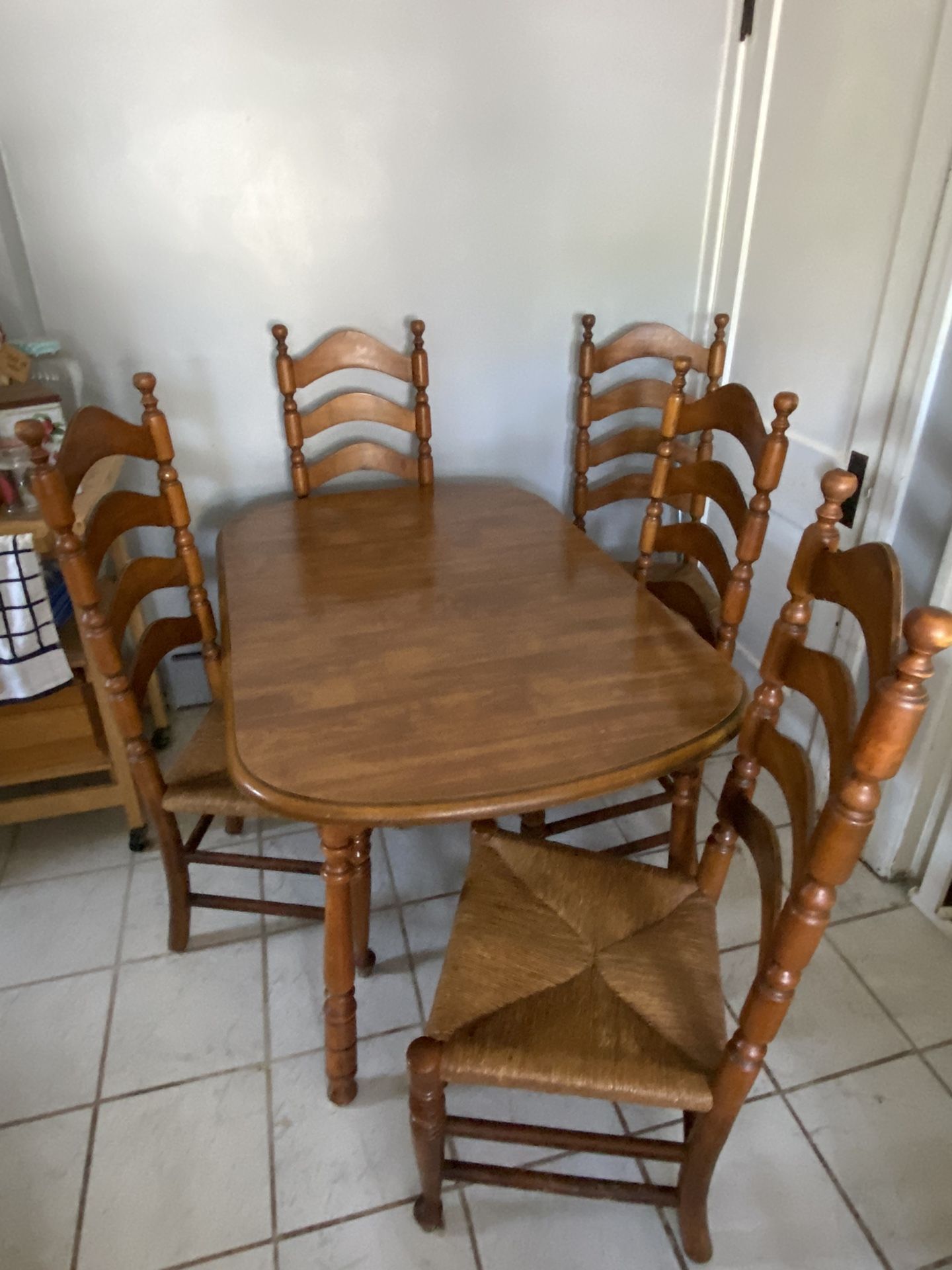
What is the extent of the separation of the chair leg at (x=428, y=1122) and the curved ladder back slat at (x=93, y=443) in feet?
3.23

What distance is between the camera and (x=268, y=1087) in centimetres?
142

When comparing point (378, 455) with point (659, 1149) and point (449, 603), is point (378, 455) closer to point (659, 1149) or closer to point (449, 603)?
point (449, 603)

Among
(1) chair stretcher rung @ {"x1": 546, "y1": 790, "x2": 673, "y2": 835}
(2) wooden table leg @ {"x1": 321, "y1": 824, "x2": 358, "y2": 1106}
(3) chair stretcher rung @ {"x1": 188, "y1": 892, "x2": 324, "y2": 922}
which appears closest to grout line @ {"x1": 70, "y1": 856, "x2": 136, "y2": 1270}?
(3) chair stretcher rung @ {"x1": 188, "y1": 892, "x2": 324, "y2": 922}

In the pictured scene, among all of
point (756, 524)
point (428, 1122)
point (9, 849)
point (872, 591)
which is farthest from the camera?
point (9, 849)

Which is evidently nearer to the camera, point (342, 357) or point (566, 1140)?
point (566, 1140)

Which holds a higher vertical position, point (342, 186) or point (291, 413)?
point (342, 186)

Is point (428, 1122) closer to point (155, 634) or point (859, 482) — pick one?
point (155, 634)

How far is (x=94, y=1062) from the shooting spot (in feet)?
4.80

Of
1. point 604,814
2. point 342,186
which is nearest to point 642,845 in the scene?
point 604,814

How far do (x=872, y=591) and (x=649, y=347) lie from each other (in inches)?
54.0

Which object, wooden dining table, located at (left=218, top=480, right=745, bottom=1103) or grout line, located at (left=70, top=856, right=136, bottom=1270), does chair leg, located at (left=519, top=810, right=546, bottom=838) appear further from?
grout line, located at (left=70, top=856, right=136, bottom=1270)

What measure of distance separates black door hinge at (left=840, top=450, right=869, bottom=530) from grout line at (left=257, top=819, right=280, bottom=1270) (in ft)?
4.89

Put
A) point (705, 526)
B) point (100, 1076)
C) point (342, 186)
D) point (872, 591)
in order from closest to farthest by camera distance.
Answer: point (872, 591) < point (100, 1076) < point (705, 526) < point (342, 186)

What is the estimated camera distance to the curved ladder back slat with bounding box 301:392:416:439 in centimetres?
193
